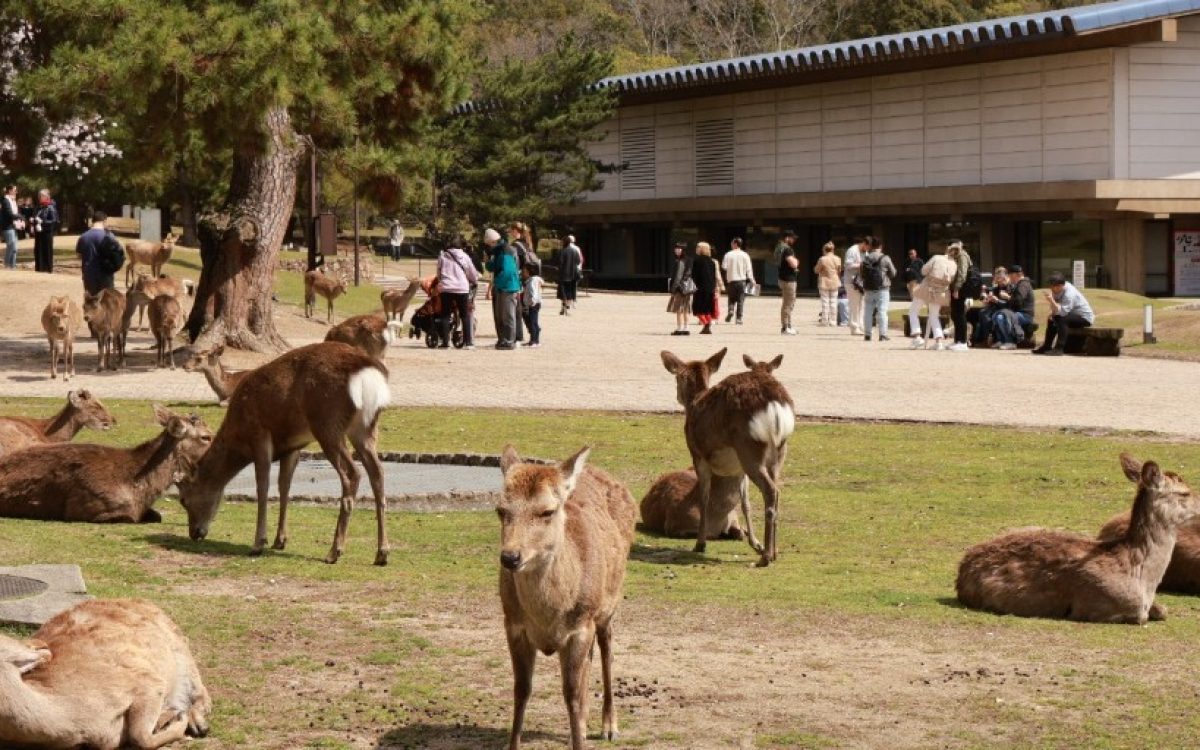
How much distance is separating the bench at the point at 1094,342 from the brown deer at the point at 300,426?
826 inches

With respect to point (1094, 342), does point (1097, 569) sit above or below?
below

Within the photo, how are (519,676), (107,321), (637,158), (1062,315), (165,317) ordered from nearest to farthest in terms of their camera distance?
(519,676), (165,317), (107,321), (1062,315), (637,158)

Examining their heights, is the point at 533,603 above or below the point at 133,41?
below

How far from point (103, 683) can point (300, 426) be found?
465 cm

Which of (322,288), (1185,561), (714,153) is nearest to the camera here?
(1185,561)

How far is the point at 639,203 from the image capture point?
6094 centimetres

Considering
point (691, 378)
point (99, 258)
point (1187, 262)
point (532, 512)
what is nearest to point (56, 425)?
point (691, 378)

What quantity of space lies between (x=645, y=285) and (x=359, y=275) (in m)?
13.5

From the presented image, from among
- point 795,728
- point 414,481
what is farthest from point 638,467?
point 795,728

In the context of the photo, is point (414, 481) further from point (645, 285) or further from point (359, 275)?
point (645, 285)

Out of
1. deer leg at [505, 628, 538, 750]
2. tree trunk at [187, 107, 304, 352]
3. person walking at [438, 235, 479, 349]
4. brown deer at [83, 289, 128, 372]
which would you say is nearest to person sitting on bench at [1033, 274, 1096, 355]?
person walking at [438, 235, 479, 349]

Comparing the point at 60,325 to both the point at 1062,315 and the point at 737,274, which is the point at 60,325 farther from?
the point at 737,274

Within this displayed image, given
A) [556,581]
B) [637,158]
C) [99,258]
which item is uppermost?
[637,158]

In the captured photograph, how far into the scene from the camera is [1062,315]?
30.5 metres
